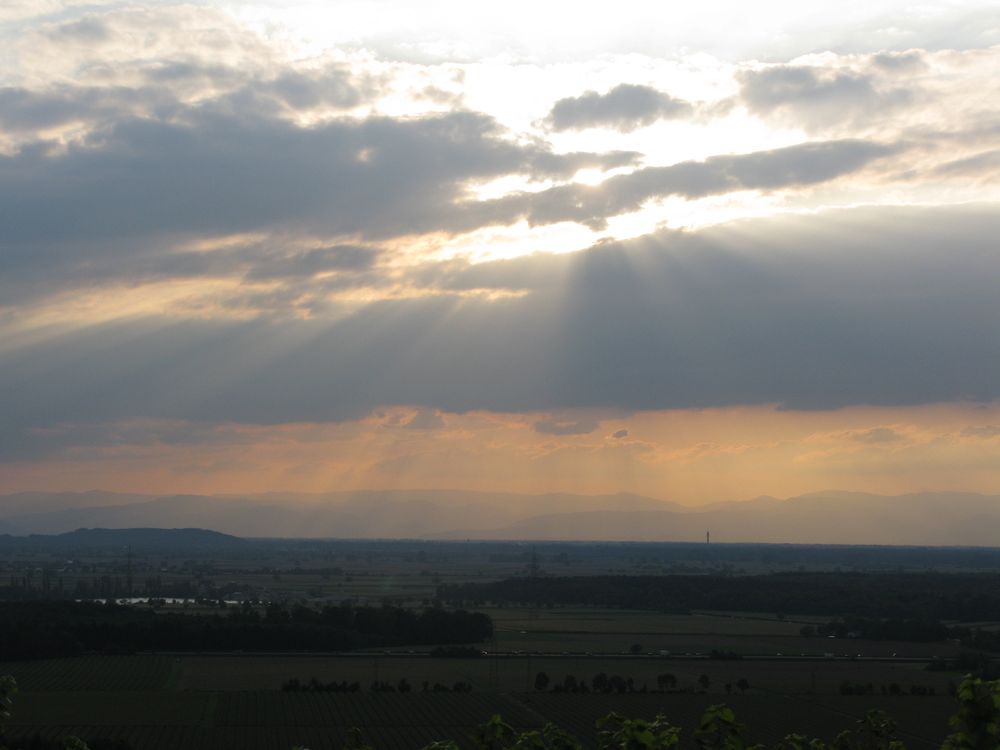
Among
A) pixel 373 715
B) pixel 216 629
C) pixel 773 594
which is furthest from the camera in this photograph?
pixel 773 594

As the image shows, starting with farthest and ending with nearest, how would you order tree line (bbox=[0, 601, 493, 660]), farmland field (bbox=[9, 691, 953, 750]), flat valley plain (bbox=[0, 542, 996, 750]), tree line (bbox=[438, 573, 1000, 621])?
tree line (bbox=[438, 573, 1000, 621]) < tree line (bbox=[0, 601, 493, 660]) < flat valley plain (bbox=[0, 542, 996, 750]) < farmland field (bbox=[9, 691, 953, 750])

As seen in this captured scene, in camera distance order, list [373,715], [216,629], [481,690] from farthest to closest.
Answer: [216,629]
[481,690]
[373,715]

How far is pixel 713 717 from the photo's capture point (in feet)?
47.8

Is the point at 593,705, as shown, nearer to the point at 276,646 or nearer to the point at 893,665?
the point at 893,665

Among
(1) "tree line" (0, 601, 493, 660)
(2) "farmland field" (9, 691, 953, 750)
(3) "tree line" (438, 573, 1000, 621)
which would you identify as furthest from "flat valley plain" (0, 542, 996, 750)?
(3) "tree line" (438, 573, 1000, 621)

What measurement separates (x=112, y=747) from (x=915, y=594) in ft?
374

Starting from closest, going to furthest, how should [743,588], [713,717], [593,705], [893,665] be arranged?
[713,717], [593,705], [893,665], [743,588]

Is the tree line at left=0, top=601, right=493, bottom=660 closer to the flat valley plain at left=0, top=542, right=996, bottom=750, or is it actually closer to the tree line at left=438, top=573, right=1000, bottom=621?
the flat valley plain at left=0, top=542, right=996, bottom=750

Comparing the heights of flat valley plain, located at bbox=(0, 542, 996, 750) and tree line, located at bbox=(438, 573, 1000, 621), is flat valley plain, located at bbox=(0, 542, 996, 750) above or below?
below

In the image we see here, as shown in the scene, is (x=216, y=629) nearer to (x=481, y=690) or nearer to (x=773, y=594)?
(x=481, y=690)

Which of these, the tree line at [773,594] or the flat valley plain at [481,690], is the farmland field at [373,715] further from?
the tree line at [773,594]

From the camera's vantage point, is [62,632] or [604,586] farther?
[604,586]

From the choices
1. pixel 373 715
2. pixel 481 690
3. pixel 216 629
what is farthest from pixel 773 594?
pixel 373 715

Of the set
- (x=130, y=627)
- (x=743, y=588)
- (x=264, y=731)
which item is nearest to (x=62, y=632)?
(x=130, y=627)
